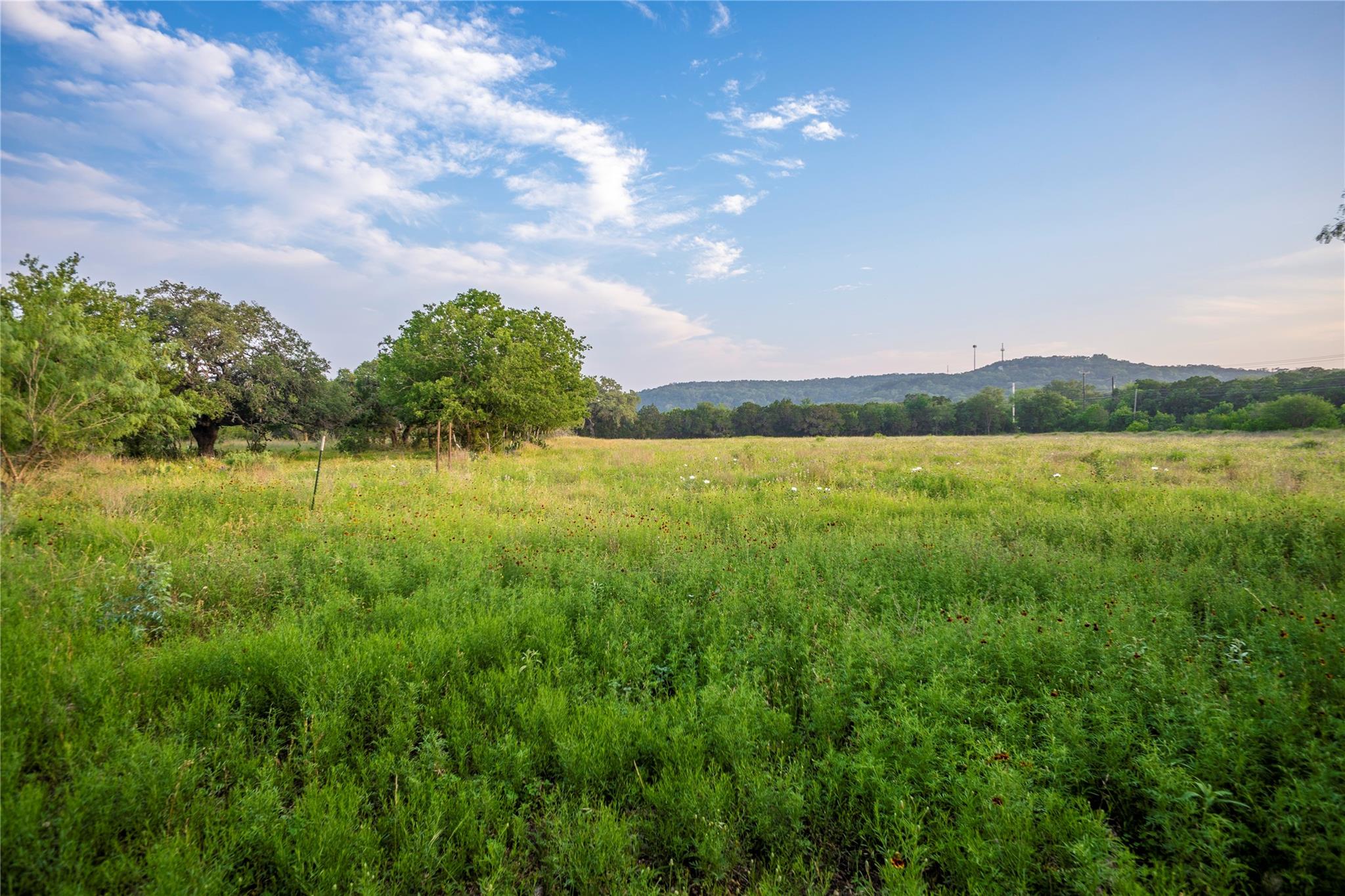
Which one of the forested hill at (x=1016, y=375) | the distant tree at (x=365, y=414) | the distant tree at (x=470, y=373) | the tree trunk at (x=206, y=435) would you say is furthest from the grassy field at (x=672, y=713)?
the forested hill at (x=1016, y=375)

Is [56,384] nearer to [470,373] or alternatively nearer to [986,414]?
[470,373]

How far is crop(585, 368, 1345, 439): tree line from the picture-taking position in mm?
51594

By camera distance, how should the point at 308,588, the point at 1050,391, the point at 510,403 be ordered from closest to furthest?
1. the point at 308,588
2. the point at 510,403
3. the point at 1050,391

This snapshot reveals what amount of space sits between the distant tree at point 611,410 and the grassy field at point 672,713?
73290mm

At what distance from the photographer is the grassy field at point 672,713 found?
102 inches

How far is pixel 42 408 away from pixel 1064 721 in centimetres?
1658

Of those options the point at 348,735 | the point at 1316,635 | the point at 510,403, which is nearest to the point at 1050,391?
the point at 510,403

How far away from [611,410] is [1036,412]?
6376 cm

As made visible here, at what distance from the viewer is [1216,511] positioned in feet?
27.4

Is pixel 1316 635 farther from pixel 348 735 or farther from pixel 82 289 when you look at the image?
pixel 82 289

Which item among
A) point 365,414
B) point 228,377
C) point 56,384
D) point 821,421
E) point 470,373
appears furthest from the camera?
point 821,421

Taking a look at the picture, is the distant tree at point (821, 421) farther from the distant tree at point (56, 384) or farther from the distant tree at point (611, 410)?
the distant tree at point (56, 384)

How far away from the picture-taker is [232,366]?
24078mm

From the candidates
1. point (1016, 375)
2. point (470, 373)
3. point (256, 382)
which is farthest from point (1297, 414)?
point (1016, 375)
